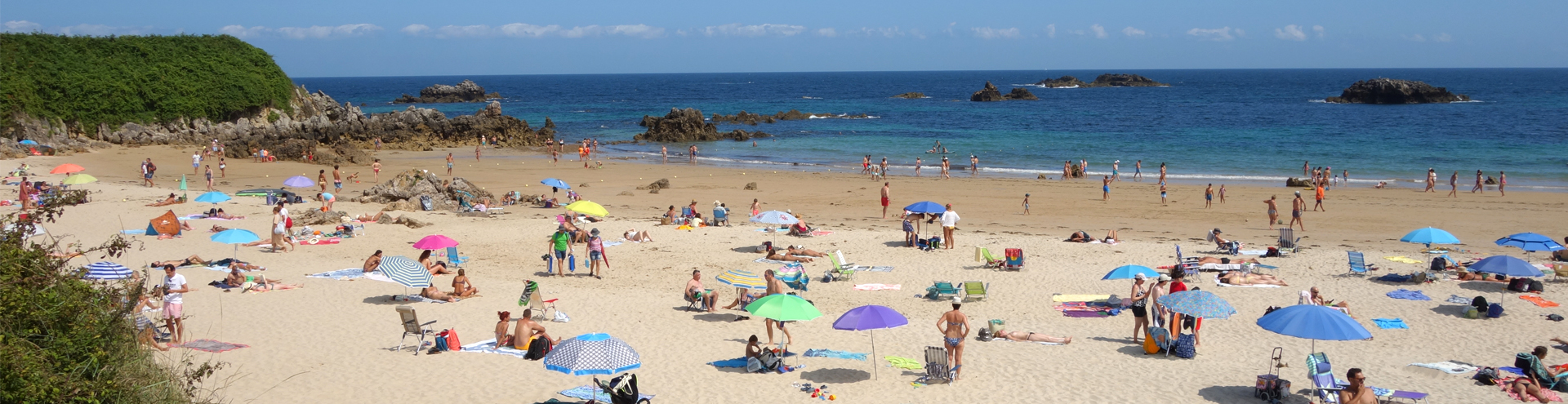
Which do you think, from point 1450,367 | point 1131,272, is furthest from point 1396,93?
point 1450,367

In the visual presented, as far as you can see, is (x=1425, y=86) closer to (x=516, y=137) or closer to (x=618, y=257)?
(x=516, y=137)

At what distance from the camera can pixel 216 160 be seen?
35.2 m

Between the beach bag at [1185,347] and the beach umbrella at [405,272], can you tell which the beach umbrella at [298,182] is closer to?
the beach umbrella at [405,272]

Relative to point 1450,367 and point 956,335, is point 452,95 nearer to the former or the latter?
point 956,335

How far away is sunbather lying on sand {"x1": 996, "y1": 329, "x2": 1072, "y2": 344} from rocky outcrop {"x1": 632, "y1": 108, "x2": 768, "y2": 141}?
134 feet

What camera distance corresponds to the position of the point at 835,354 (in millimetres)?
10992

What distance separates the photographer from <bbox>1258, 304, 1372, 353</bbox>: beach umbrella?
9.10m

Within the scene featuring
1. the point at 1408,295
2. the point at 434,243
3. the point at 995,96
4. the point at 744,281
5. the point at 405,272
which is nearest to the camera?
the point at 405,272

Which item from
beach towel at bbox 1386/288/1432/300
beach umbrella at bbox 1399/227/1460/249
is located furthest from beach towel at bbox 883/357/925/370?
beach umbrella at bbox 1399/227/1460/249

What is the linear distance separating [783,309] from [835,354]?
974 millimetres

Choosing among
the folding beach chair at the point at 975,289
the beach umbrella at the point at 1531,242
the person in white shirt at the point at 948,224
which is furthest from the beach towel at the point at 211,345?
the beach umbrella at the point at 1531,242

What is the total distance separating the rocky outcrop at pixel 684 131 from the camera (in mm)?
52312

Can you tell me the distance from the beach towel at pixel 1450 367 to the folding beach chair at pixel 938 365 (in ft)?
17.0

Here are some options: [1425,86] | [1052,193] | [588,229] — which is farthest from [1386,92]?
[588,229]
